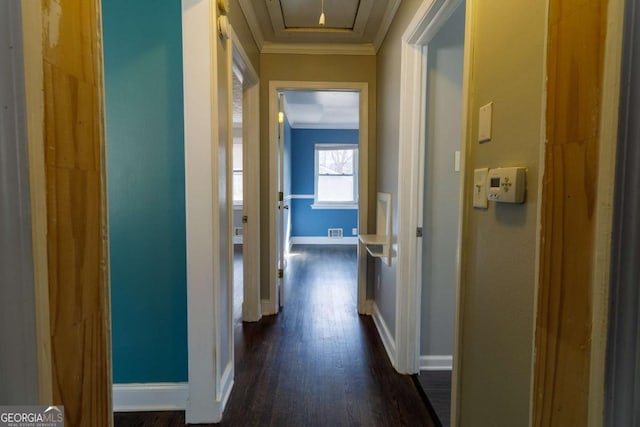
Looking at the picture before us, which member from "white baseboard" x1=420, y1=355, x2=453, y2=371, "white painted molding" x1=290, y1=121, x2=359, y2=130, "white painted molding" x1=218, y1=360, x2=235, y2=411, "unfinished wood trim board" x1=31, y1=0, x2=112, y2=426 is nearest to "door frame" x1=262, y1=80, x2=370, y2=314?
"white baseboard" x1=420, y1=355, x2=453, y2=371

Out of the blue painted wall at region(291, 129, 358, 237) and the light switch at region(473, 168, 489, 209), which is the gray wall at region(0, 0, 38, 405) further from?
the blue painted wall at region(291, 129, 358, 237)

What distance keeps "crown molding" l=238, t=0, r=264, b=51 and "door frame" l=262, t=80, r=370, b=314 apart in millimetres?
346

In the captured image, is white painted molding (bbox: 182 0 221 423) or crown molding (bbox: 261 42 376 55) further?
crown molding (bbox: 261 42 376 55)

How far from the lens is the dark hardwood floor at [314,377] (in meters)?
1.68

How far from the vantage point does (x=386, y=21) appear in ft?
7.85

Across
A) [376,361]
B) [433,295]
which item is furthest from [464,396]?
[376,361]

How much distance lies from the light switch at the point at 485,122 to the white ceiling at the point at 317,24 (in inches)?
59.2

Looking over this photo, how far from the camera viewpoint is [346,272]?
4559mm

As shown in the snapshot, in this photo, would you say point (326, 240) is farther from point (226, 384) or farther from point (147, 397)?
point (147, 397)

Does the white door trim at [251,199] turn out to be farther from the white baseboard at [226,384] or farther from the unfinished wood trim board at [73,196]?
the unfinished wood trim board at [73,196]

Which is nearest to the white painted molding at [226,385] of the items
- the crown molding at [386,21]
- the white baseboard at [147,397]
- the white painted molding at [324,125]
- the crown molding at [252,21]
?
the white baseboard at [147,397]

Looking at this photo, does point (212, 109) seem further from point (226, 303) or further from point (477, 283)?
point (477, 283)

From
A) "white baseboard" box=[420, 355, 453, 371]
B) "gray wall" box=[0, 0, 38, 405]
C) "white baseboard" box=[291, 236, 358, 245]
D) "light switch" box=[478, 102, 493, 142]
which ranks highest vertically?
"light switch" box=[478, 102, 493, 142]

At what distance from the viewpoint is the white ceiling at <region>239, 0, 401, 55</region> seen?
229 centimetres
